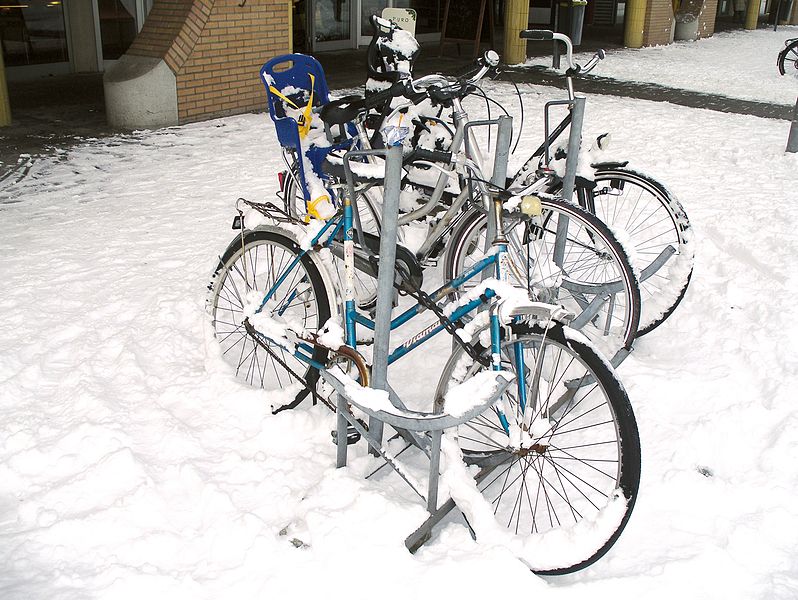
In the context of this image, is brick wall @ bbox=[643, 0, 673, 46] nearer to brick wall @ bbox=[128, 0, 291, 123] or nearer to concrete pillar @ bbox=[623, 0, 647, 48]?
concrete pillar @ bbox=[623, 0, 647, 48]

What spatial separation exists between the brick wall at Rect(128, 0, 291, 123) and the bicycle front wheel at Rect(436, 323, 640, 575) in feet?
20.3

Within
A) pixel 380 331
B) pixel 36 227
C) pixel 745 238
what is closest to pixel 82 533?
pixel 380 331

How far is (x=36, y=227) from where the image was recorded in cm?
538

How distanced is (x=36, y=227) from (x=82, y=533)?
3.30 metres

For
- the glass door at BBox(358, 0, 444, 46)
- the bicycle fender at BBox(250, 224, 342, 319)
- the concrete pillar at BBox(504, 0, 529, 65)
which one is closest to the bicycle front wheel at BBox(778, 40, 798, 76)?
the concrete pillar at BBox(504, 0, 529, 65)

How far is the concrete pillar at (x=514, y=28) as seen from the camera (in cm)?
1260

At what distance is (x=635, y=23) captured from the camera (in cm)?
1553

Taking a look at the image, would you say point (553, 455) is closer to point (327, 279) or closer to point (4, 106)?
point (327, 279)

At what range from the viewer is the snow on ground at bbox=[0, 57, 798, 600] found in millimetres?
2514

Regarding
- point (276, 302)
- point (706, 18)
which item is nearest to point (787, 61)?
point (706, 18)

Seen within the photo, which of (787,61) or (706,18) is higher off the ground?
(706,18)

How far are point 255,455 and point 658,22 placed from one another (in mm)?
15290

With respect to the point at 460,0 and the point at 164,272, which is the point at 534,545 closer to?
the point at 164,272

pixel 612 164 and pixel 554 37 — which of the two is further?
pixel 612 164
